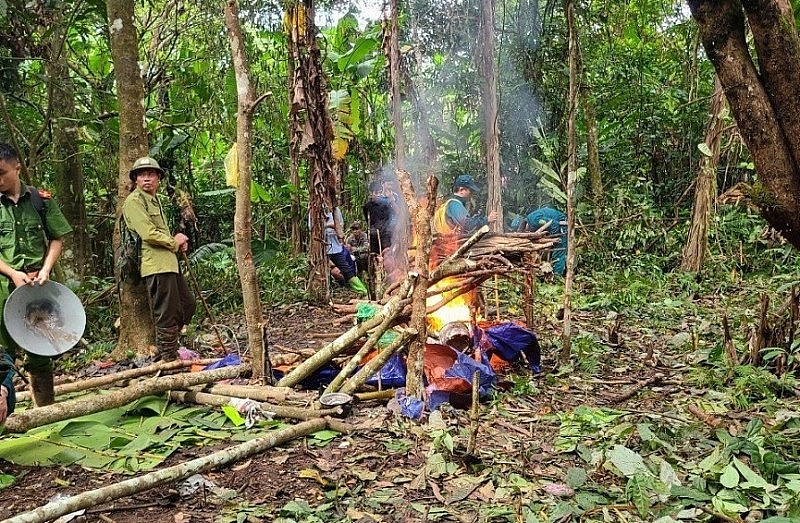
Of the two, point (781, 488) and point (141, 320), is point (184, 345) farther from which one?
point (781, 488)

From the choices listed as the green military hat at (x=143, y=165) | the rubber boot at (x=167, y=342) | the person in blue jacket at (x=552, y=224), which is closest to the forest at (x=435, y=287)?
the person in blue jacket at (x=552, y=224)

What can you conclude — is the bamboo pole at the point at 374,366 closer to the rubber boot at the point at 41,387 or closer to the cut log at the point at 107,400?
the cut log at the point at 107,400

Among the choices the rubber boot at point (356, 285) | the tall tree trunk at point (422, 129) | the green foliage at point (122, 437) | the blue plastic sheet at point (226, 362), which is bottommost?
the green foliage at point (122, 437)

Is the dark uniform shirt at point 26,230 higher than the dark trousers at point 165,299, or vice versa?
the dark uniform shirt at point 26,230

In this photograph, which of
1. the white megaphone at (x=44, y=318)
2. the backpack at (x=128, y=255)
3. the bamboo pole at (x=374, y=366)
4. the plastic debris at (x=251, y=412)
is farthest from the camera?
the backpack at (x=128, y=255)

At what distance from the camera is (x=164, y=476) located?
121 inches

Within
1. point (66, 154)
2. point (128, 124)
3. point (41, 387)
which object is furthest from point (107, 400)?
point (66, 154)

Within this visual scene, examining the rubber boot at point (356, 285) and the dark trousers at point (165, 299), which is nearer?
the dark trousers at point (165, 299)

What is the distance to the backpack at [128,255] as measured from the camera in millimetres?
5777

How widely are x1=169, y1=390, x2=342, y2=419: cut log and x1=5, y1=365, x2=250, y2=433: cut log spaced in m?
0.09

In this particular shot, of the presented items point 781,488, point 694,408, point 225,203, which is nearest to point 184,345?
point 694,408

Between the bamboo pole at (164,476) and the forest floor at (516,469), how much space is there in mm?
77

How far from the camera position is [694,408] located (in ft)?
14.1

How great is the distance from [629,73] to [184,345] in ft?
32.1
